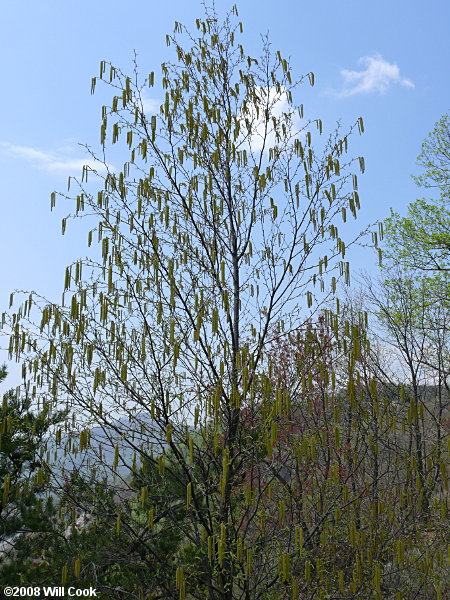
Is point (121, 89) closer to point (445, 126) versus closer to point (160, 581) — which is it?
point (160, 581)

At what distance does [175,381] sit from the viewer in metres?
4.70

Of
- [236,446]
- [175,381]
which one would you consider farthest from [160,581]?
[175,381]

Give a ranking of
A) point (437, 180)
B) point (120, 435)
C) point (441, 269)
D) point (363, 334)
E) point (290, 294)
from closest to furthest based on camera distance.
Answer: point (363, 334) < point (120, 435) < point (290, 294) < point (441, 269) < point (437, 180)

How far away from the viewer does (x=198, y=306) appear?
15.3 ft

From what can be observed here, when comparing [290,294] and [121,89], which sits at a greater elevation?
[121,89]

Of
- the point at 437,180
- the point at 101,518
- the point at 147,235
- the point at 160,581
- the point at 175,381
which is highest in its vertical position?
the point at 437,180

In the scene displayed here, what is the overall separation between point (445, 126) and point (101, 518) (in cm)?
1653

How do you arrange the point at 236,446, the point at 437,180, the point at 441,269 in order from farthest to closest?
A: the point at 437,180 → the point at 441,269 → the point at 236,446

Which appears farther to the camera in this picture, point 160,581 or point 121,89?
point 121,89

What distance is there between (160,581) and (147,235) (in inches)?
119

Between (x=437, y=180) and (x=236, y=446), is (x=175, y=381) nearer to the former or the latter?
(x=236, y=446)

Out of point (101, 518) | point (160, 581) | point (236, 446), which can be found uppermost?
point (236, 446)

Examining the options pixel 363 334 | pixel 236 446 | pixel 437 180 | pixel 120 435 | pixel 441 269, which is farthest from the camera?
pixel 437 180

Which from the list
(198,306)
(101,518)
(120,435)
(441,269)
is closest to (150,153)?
(198,306)
